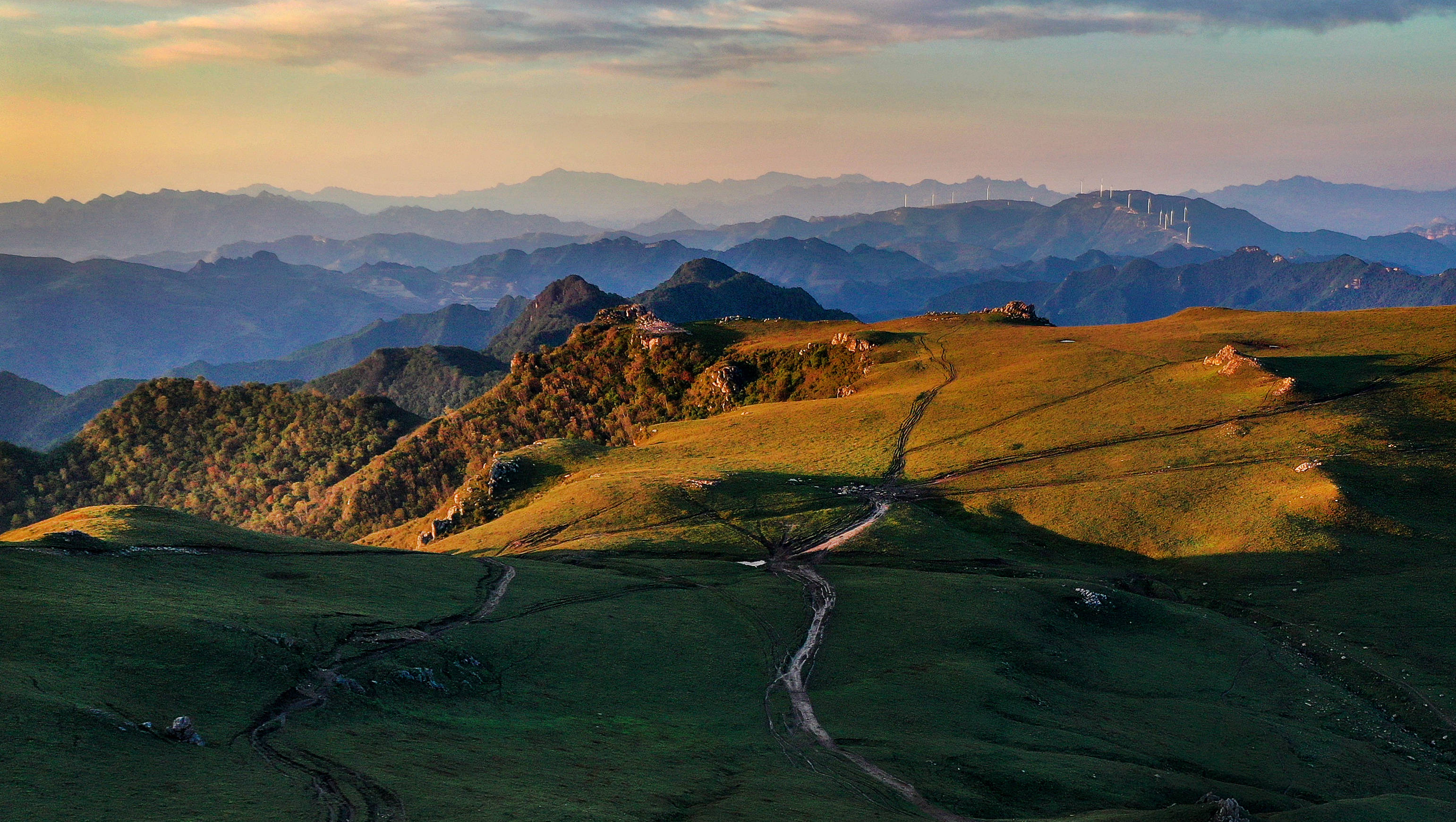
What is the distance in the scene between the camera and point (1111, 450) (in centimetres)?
9306

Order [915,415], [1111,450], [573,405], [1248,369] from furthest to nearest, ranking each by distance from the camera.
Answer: [573,405]
[915,415]
[1248,369]
[1111,450]

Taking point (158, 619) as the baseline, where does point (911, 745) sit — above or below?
below

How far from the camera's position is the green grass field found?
99.9 feet

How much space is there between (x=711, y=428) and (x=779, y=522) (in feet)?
147

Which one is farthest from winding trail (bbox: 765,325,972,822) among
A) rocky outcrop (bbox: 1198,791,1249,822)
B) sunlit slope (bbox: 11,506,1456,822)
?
rocky outcrop (bbox: 1198,791,1249,822)

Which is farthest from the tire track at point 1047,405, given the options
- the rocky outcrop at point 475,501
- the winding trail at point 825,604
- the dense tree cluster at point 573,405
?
the rocky outcrop at point 475,501

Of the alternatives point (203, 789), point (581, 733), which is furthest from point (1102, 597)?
point (203, 789)

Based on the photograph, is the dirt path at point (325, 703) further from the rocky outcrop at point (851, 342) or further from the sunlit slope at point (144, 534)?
the rocky outcrop at point (851, 342)

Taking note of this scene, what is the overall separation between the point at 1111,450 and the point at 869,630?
164ft

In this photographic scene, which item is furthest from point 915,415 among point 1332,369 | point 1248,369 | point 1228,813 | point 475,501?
point 1228,813

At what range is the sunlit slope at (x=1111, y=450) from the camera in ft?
260

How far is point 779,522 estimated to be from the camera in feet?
270

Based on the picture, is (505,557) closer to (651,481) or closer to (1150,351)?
(651,481)

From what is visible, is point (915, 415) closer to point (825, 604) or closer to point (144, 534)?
point (825, 604)
